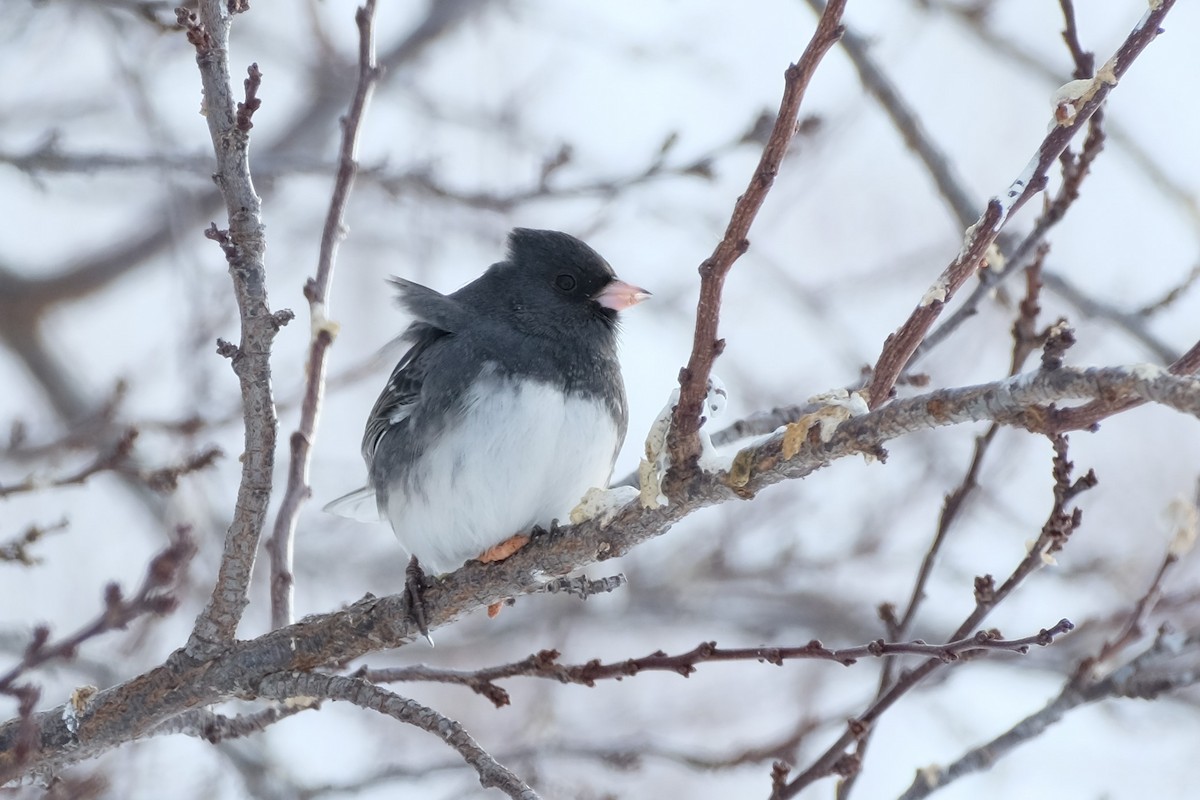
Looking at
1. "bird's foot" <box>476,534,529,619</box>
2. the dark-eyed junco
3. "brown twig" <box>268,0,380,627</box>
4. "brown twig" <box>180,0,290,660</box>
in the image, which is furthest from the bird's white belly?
"brown twig" <box>180,0,290,660</box>

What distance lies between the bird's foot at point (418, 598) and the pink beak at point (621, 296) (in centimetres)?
85

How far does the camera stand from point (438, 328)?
104 inches

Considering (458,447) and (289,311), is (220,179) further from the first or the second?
(458,447)

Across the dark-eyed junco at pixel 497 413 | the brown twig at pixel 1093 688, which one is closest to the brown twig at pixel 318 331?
the dark-eyed junco at pixel 497 413

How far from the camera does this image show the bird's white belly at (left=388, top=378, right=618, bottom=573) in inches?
90.8

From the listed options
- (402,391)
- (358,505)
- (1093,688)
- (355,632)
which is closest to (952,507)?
(1093,688)

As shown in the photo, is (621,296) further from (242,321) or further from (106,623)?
(106,623)

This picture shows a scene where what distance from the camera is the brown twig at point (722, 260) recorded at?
1.24 metres

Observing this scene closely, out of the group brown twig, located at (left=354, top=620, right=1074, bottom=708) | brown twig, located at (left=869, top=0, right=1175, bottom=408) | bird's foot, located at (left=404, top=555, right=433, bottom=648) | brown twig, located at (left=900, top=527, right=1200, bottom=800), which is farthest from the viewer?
bird's foot, located at (left=404, top=555, right=433, bottom=648)

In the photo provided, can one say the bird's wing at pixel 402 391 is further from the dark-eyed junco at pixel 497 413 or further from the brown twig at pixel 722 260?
the brown twig at pixel 722 260

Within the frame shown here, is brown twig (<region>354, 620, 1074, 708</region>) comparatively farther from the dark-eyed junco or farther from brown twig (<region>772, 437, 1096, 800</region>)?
the dark-eyed junco

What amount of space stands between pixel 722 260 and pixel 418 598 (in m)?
0.95

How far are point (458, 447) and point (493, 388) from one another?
136mm

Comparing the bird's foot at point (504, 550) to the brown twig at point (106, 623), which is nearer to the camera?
the brown twig at point (106, 623)
